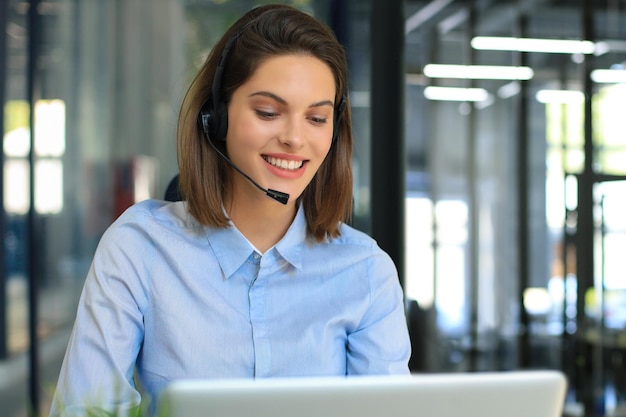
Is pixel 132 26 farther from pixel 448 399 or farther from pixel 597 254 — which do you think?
pixel 448 399

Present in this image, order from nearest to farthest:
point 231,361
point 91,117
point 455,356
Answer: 1. point 231,361
2. point 91,117
3. point 455,356

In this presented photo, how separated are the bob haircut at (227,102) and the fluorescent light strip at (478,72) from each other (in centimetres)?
528

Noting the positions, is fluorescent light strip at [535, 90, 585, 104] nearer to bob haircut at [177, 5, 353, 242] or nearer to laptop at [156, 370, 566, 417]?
bob haircut at [177, 5, 353, 242]

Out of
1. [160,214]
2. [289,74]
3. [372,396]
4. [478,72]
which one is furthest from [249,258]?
[478,72]

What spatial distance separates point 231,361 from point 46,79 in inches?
118

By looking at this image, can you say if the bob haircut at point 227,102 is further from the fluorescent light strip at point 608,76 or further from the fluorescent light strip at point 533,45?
the fluorescent light strip at point 533,45

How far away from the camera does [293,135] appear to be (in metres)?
1.41

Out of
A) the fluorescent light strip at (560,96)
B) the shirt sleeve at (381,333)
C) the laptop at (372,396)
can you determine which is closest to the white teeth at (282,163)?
the shirt sleeve at (381,333)

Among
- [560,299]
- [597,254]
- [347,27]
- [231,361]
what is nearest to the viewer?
[231,361]

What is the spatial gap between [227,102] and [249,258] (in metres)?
0.26

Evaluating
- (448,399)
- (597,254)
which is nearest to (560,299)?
(597,254)

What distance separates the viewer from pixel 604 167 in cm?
575

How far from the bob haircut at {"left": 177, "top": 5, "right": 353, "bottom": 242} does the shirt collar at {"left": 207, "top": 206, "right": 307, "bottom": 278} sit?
0.07 ft

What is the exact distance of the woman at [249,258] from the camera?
1400 millimetres
